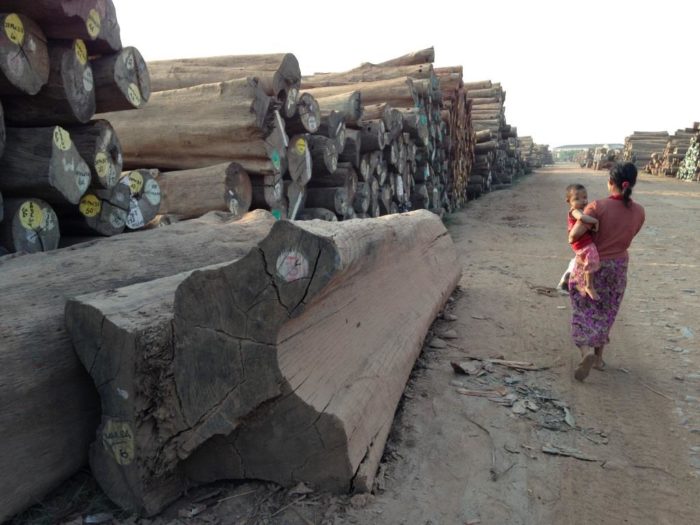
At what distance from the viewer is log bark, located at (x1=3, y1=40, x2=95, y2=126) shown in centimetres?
315

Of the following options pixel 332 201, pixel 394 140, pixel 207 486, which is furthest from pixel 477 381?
pixel 394 140

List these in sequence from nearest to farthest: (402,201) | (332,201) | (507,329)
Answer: (507,329)
(332,201)
(402,201)

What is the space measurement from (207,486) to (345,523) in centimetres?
66

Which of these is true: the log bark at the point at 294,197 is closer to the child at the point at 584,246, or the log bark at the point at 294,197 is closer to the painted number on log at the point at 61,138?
the painted number on log at the point at 61,138

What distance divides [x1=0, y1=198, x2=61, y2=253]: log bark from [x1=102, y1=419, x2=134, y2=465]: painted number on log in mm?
1517

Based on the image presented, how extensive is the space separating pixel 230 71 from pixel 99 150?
2513 mm

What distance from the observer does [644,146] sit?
1286 inches

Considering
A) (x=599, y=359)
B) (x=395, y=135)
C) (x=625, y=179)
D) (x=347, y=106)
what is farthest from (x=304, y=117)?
(x=599, y=359)

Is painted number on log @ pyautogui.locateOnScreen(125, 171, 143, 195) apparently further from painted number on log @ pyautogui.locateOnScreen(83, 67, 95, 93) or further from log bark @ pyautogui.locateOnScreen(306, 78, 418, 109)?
log bark @ pyautogui.locateOnScreen(306, 78, 418, 109)

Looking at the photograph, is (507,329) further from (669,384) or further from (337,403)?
(337,403)

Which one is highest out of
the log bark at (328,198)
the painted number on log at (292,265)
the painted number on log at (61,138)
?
the painted number on log at (61,138)

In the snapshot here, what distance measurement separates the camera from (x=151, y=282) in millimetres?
2508

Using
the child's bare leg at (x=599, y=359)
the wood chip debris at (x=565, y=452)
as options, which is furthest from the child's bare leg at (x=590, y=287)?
the wood chip debris at (x=565, y=452)

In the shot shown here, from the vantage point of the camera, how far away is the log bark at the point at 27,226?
3.03 meters
